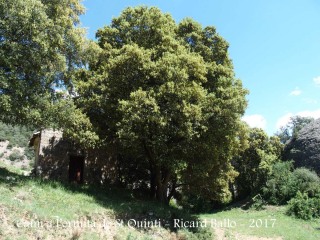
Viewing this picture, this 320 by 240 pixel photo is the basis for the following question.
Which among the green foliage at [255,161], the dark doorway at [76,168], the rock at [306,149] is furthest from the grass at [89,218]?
the rock at [306,149]

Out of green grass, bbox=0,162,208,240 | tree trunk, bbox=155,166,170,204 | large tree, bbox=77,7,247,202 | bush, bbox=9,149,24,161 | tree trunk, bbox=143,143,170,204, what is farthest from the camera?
bush, bbox=9,149,24,161

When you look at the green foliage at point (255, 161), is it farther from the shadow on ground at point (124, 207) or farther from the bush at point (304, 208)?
the shadow on ground at point (124, 207)

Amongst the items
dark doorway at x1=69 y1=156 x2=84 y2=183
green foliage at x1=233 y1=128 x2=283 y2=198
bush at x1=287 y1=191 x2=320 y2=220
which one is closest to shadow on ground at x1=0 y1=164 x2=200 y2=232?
dark doorway at x1=69 y1=156 x2=84 y2=183

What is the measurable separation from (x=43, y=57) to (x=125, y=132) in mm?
5492

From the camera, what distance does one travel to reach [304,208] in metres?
24.5

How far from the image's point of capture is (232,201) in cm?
3519

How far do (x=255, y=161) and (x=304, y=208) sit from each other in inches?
348

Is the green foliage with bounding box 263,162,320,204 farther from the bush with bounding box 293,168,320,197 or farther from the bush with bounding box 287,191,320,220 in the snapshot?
the bush with bounding box 287,191,320,220

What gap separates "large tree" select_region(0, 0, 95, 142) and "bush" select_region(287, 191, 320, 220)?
1679 cm

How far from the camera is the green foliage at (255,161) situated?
106 feet

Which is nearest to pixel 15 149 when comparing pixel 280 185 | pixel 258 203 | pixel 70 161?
pixel 70 161

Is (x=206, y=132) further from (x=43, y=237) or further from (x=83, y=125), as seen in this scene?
(x=43, y=237)

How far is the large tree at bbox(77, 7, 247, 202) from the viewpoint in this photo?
1723 cm

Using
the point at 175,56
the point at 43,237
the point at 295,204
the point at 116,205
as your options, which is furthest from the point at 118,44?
the point at 295,204
